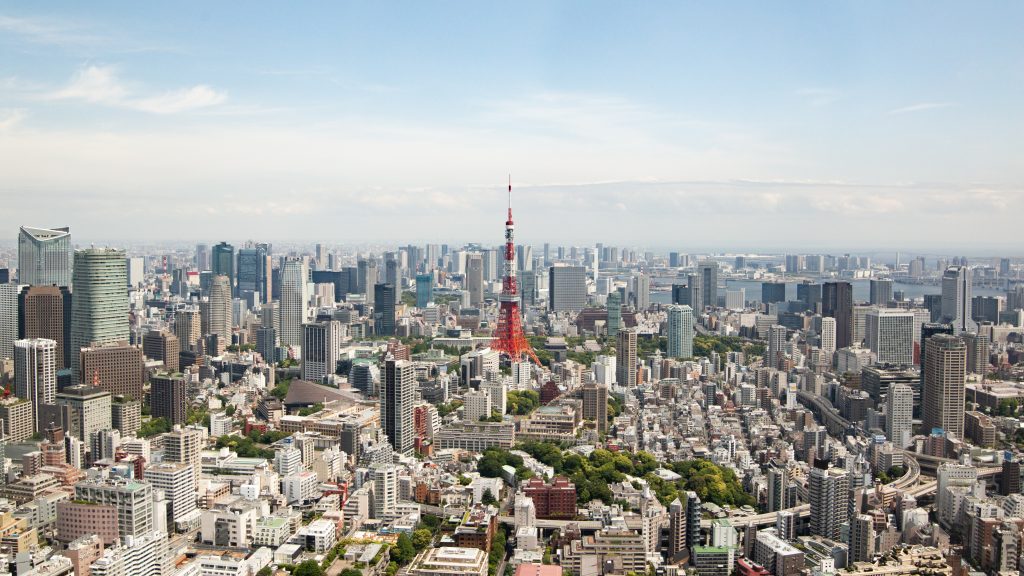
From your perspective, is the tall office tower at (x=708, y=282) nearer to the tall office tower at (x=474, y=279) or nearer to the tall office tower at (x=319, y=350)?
the tall office tower at (x=474, y=279)

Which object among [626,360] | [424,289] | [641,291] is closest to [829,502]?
[626,360]

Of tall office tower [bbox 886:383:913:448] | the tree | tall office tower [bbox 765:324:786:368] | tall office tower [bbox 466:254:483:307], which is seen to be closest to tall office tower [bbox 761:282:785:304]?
tall office tower [bbox 765:324:786:368]

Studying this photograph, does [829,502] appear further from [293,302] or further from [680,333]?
[293,302]

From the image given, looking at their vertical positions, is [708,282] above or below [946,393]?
above

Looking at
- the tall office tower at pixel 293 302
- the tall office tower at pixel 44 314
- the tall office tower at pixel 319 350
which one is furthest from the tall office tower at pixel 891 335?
the tall office tower at pixel 44 314

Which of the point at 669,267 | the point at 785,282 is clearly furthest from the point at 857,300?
the point at 669,267
